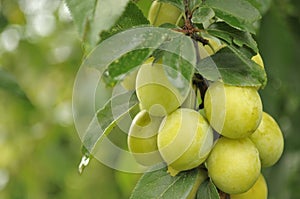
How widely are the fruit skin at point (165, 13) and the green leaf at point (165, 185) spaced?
0.60ft

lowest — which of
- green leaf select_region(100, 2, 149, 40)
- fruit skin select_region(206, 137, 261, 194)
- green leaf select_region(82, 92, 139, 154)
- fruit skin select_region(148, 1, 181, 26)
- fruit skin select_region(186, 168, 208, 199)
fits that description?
fruit skin select_region(186, 168, 208, 199)

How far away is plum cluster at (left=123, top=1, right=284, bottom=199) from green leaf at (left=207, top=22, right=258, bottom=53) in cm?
2

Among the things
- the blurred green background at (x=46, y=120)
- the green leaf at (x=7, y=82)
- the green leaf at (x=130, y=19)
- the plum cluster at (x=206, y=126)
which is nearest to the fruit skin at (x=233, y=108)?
the plum cluster at (x=206, y=126)

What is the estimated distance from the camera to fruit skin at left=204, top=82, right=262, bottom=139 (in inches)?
25.0

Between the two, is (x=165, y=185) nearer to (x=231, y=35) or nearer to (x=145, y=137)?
(x=145, y=137)

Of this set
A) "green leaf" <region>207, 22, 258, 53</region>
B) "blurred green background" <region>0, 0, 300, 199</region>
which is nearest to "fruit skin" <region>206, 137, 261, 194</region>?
"green leaf" <region>207, 22, 258, 53</region>

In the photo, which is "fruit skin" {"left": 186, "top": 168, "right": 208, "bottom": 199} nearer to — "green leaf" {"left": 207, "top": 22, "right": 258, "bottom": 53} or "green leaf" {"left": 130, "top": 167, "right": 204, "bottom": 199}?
"green leaf" {"left": 130, "top": 167, "right": 204, "bottom": 199}

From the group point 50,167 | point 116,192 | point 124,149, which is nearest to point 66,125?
point 50,167

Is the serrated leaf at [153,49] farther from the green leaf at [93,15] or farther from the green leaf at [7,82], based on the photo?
the green leaf at [7,82]

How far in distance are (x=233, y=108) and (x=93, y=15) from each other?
18 centimetres

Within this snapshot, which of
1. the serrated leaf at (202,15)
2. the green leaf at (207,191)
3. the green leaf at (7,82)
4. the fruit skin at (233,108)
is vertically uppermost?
Answer: the serrated leaf at (202,15)

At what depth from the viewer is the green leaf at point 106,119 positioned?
674 millimetres

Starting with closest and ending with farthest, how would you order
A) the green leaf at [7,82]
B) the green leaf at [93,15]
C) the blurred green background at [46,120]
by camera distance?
the green leaf at [93,15], the green leaf at [7,82], the blurred green background at [46,120]

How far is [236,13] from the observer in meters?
0.65
